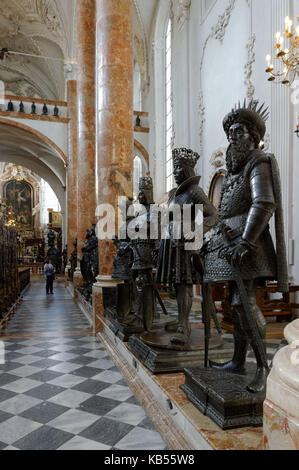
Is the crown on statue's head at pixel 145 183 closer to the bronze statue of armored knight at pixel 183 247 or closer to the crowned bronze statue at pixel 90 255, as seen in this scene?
the bronze statue of armored knight at pixel 183 247

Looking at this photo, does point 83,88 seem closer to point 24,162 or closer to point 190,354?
point 190,354

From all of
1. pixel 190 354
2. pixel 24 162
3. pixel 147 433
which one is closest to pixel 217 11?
pixel 190 354

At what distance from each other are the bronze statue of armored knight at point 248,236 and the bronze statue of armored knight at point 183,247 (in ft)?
2.41

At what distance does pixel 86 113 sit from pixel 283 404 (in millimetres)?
9621

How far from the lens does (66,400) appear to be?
309 cm

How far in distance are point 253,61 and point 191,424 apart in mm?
7595

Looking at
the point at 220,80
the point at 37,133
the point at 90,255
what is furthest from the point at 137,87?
the point at 90,255

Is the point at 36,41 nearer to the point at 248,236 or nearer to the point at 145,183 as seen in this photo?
the point at 145,183

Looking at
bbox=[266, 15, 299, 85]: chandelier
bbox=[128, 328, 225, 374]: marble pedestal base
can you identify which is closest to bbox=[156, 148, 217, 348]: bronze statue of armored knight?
bbox=[128, 328, 225, 374]: marble pedestal base

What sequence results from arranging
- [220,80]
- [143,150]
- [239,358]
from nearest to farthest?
[239,358], [220,80], [143,150]

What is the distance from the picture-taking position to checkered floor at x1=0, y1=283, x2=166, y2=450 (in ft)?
7.82

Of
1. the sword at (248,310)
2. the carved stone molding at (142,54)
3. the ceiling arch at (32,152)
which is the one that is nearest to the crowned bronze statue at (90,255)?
→ the sword at (248,310)

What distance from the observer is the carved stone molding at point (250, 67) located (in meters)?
7.57

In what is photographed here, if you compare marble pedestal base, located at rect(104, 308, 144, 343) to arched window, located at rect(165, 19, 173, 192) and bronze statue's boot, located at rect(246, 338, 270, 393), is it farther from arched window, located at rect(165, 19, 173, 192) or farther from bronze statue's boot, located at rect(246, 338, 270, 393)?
arched window, located at rect(165, 19, 173, 192)
